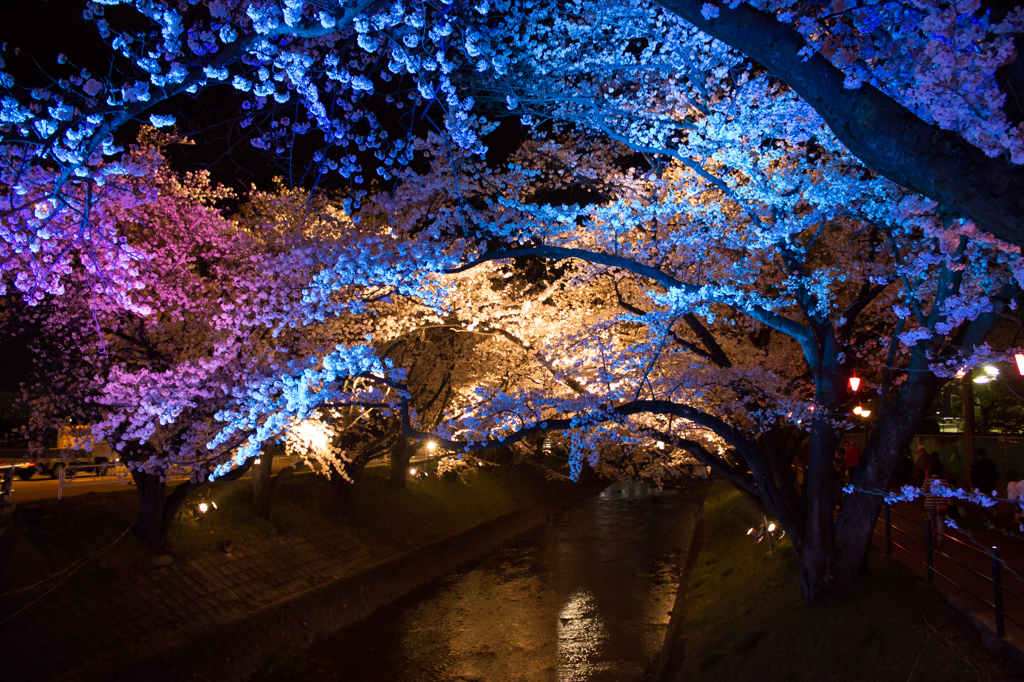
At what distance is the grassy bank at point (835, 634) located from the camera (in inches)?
256

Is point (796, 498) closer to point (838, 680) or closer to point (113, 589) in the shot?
point (838, 680)

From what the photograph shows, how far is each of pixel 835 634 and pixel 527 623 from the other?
830 cm

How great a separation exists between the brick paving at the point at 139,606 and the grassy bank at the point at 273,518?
1.29ft

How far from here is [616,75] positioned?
9789 millimetres

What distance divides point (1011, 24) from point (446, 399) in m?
14.9

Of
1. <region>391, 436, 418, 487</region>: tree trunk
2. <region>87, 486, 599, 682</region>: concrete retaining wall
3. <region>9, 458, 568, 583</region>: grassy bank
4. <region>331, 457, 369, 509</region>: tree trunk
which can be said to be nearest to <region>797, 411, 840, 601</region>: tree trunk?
<region>87, 486, 599, 682</region>: concrete retaining wall

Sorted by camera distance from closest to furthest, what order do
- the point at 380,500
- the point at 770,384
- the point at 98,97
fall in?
1. the point at 98,97
2. the point at 770,384
3. the point at 380,500

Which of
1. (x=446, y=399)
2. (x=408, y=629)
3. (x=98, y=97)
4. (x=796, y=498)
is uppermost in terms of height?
(x=98, y=97)

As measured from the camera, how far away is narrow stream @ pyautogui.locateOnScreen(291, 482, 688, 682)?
11.9m

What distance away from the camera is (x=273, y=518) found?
52.0 feet

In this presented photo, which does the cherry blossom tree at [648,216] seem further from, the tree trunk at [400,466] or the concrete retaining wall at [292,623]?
the tree trunk at [400,466]

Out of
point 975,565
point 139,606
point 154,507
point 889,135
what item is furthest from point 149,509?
point 975,565

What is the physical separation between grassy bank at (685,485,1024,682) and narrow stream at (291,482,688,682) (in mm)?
1929

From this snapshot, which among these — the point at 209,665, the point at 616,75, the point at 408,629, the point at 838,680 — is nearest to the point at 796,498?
the point at 838,680
